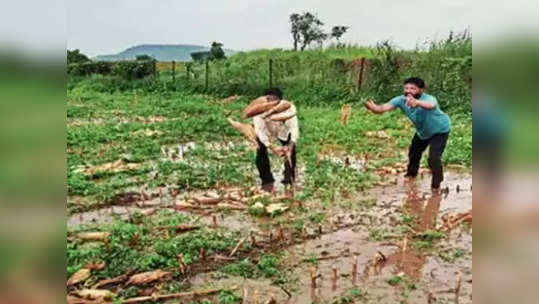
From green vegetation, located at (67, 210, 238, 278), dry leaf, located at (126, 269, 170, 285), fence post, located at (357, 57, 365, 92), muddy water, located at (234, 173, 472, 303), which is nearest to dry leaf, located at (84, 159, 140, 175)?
green vegetation, located at (67, 210, 238, 278)

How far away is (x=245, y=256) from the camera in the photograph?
3.71 metres

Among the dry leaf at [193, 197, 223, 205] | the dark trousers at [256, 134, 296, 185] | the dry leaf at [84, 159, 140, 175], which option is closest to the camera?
the dry leaf at [193, 197, 223, 205]

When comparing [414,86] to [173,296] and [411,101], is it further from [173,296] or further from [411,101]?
[173,296]

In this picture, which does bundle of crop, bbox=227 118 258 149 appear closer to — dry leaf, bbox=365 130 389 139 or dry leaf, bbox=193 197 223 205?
dry leaf, bbox=193 197 223 205

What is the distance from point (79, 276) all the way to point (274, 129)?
2729 millimetres

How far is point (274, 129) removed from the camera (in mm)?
5555

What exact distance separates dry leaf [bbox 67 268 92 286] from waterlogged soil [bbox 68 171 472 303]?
0.60m

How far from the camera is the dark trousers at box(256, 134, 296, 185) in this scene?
558 centimetres

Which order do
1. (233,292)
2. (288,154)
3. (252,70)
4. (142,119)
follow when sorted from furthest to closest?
(252,70) → (142,119) → (288,154) → (233,292)

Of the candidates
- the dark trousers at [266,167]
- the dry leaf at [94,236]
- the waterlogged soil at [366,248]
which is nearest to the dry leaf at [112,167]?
the waterlogged soil at [366,248]

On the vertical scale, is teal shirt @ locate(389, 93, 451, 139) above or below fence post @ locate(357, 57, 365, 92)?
below
